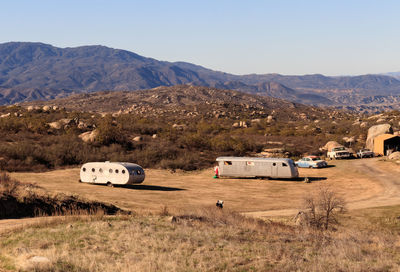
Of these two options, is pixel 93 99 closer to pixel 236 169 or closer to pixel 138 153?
pixel 138 153

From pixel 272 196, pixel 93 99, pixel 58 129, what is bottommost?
pixel 272 196

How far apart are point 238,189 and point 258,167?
535cm

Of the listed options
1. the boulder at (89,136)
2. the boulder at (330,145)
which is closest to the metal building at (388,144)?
the boulder at (330,145)

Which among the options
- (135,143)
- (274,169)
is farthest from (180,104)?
(274,169)

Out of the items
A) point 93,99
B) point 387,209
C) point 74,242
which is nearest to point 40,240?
point 74,242

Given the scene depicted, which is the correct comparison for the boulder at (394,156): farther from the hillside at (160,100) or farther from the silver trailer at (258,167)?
the hillside at (160,100)

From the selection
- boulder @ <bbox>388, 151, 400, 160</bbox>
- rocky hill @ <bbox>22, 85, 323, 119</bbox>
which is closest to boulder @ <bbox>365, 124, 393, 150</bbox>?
boulder @ <bbox>388, 151, 400, 160</bbox>

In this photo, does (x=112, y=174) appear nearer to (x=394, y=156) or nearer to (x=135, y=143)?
(x=135, y=143)

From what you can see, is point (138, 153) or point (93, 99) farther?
point (93, 99)

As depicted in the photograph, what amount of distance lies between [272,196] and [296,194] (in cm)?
224

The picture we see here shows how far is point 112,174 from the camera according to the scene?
1393 inches

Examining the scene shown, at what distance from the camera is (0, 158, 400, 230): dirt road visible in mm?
30172

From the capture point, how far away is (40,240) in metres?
15.0

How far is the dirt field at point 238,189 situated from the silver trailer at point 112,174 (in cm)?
68
